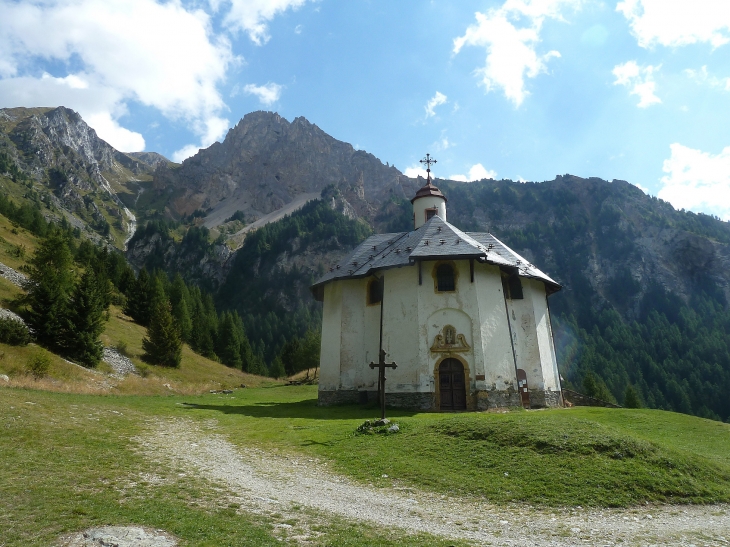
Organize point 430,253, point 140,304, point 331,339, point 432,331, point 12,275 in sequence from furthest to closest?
point 140,304 → point 12,275 → point 331,339 → point 430,253 → point 432,331

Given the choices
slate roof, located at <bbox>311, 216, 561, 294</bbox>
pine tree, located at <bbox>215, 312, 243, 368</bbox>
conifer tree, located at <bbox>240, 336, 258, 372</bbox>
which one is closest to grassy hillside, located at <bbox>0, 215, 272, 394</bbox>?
slate roof, located at <bbox>311, 216, 561, 294</bbox>

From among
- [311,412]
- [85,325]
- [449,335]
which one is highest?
[85,325]

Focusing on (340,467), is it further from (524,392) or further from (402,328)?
(524,392)

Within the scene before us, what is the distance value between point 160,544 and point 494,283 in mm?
25293

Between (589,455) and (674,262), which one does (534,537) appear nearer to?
(589,455)

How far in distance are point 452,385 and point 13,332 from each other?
2716cm

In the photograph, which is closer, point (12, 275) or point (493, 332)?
point (493, 332)

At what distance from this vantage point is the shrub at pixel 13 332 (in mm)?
29547

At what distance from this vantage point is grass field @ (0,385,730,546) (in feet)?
26.4

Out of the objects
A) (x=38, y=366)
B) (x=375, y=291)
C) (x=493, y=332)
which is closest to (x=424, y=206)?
(x=375, y=291)

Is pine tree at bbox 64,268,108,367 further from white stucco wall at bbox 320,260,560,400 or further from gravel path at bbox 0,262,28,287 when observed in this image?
white stucco wall at bbox 320,260,560,400

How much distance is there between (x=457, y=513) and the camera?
1000cm

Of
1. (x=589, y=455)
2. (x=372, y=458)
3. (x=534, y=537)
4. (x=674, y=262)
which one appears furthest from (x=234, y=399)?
(x=674, y=262)

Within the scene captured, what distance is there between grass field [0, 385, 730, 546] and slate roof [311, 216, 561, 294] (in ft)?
38.2
